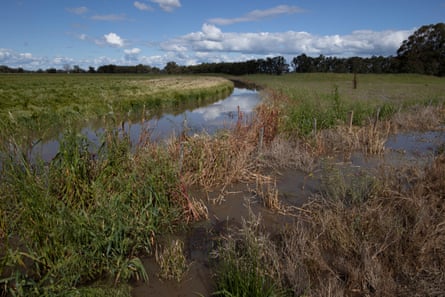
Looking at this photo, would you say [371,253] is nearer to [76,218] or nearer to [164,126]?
[76,218]

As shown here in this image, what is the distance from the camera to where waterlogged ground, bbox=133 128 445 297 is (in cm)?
391

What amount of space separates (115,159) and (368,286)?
153 inches

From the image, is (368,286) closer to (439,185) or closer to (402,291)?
(402,291)

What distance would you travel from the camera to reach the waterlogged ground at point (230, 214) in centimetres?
391

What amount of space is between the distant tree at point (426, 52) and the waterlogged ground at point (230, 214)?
63.8 m

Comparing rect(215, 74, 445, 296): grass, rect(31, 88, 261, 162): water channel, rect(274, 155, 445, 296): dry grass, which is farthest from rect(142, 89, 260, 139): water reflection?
rect(274, 155, 445, 296): dry grass

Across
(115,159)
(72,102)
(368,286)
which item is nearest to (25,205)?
(115,159)

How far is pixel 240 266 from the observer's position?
365 centimetres

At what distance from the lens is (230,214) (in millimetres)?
5910

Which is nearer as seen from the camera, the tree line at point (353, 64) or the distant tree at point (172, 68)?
the tree line at point (353, 64)

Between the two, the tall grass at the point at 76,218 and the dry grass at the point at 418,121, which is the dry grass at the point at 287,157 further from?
the dry grass at the point at 418,121

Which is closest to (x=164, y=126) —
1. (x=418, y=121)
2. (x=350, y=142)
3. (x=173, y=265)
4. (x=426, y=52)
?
(x=350, y=142)

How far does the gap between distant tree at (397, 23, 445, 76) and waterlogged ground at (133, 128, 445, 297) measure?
63807mm

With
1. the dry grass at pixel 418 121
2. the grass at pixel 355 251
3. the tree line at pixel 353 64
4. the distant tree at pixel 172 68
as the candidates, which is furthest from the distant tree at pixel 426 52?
the distant tree at pixel 172 68
